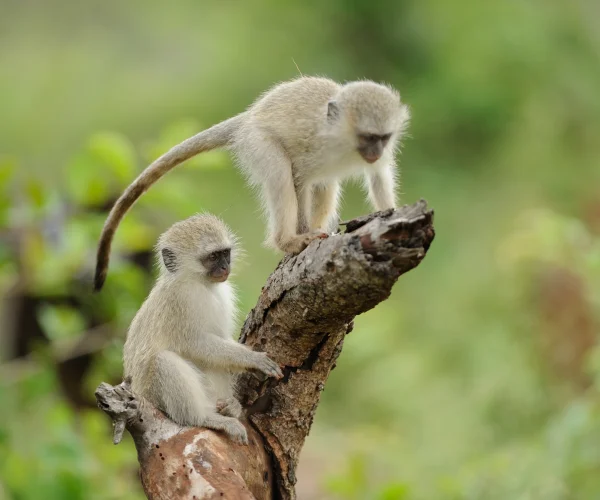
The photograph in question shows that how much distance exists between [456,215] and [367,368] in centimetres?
235

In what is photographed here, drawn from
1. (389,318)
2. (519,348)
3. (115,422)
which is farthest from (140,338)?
(389,318)

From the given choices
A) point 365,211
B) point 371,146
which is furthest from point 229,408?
point 365,211

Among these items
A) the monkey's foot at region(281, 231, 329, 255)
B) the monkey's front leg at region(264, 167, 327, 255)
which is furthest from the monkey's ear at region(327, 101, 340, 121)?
the monkey's foot at region(281, 231, 329, 255)

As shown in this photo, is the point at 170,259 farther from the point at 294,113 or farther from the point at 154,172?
the point at 294,113

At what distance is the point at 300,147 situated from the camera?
4.08 meters

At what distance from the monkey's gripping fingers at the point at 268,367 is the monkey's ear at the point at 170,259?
62cm

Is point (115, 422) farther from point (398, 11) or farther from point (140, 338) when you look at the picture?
point (398, 11)

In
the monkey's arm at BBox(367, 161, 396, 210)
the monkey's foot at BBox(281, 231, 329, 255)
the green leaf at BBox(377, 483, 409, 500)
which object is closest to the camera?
the monkey's foot at BBox(281, 231, 329, 255)

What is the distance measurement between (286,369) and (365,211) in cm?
367

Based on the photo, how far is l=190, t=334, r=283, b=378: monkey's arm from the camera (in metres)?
3.42

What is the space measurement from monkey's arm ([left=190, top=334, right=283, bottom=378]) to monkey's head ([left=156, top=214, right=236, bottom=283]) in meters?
0.32

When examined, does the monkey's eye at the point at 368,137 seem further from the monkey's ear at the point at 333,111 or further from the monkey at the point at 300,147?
the monkey's ear at the point at 333,111

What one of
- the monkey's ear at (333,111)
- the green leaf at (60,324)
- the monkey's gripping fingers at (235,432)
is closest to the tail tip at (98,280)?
the monkey's gripping fingers at (235,432)

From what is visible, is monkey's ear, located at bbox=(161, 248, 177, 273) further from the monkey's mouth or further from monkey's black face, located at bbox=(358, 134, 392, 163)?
monkey's black face, located at bbox=(358, 134, 392, 163)
